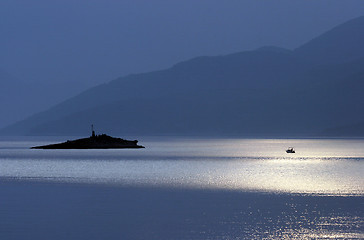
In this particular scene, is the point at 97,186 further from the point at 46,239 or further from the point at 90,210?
the point at 46,239

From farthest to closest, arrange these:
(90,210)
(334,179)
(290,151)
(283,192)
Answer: (290,151) → (334,179) → (283,192) → (90,210)

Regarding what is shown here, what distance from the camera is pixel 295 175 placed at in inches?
3644

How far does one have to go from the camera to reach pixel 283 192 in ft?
220

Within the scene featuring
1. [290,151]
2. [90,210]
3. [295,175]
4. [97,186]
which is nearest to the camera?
[90,210]

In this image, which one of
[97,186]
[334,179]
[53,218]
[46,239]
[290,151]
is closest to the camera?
[46,239]

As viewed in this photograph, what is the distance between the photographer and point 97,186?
76000 millimetres

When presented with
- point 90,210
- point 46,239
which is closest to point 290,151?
point 90,210

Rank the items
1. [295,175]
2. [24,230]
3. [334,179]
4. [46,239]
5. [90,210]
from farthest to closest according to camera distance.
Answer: [295,175], [334,179], [90,210], [24,230], [46,239]

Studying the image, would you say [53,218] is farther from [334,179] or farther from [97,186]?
[334,179]

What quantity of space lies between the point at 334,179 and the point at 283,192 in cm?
1970

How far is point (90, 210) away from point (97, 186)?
75.5ft

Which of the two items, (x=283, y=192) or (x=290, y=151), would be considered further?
(x=290, y=151)

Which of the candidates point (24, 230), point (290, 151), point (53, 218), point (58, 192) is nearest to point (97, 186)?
point (58, 192)

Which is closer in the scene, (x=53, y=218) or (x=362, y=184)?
(x=53, y=218)
